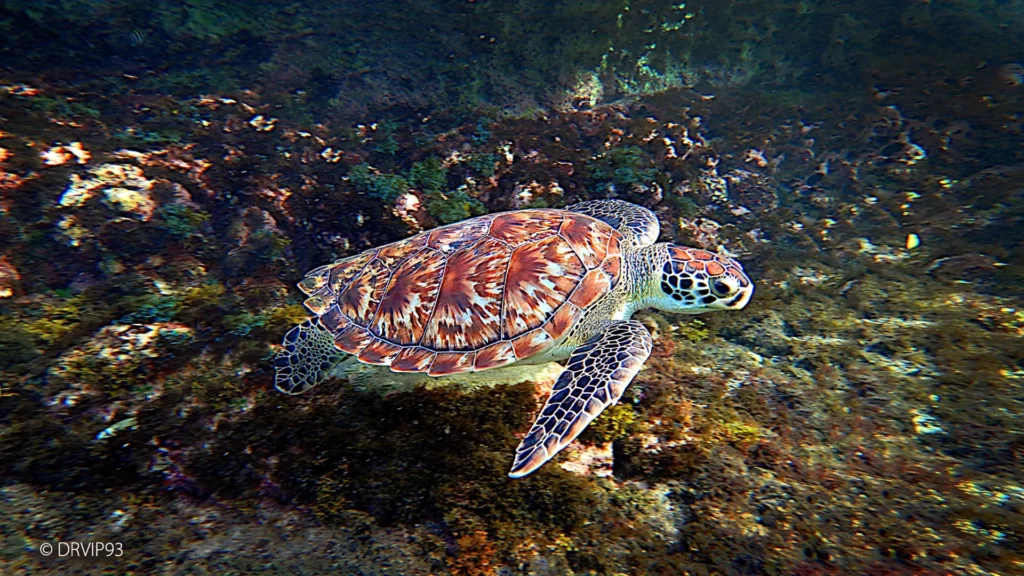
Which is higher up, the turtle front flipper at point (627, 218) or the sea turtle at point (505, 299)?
the turtle front flipper at point (627, 218)

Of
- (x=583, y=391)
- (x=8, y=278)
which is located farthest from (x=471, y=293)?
(x=8, y=278)

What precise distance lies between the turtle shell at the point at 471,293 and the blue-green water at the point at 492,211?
300 millimetres

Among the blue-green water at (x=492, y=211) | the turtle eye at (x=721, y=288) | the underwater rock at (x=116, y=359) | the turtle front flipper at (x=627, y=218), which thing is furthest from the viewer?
the turtle front flipper at (x=627, y=218)

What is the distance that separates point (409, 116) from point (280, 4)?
3.97m

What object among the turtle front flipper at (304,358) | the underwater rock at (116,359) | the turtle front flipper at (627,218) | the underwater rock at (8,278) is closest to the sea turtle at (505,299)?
the turtle front flipper at (304,358)

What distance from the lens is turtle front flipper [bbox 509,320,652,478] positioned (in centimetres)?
215

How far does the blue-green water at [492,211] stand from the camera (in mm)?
1886

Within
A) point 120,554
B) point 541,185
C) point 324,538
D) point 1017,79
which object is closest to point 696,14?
point 1017,79

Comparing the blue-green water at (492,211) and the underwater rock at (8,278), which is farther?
the underwater rock at (8,278)

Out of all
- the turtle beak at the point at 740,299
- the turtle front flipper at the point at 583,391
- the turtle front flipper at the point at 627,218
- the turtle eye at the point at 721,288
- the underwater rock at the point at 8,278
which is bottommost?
the turtle front flipper at the point at 583,391

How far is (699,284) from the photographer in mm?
3080

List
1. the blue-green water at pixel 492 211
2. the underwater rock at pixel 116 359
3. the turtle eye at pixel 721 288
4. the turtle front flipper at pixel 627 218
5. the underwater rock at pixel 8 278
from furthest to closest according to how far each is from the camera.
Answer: the turtle front flipper at pixel 627 218 → the turtle eye at pixel 721 288 → the underwater rock at pixel 8 278 → the underwater rock at pixel 116 359 → the blue-green water at pixel 492 211

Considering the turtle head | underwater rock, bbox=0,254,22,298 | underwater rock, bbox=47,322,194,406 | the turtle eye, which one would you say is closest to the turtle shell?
the turtle head

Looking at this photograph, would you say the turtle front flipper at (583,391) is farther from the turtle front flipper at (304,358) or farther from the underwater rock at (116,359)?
the underwater rock at (116,359)
